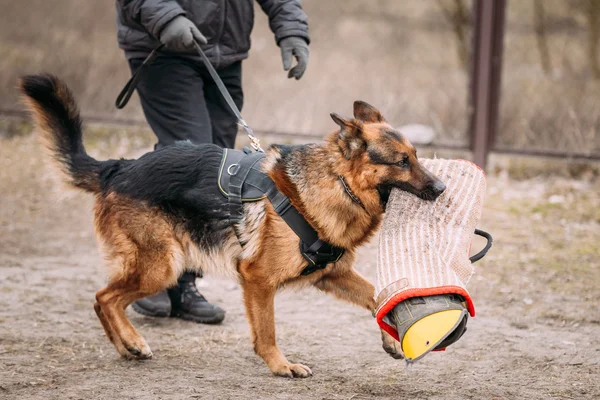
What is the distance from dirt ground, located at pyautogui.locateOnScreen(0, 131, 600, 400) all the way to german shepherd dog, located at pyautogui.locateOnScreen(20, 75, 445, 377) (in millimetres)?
219

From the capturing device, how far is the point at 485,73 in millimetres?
7414

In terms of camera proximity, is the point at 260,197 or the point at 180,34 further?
the point at 180,34

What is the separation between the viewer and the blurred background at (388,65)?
25.6 ft

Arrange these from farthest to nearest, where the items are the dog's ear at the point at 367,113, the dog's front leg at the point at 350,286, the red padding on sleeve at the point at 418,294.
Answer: the dog's front leg at the point at 350,286, the dog's ear at the point at 367,113, the red padding on sleeve at the point at 418,294

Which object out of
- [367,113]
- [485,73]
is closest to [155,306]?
[367,113]

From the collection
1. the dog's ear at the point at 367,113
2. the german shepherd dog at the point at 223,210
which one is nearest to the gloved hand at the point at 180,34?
the german shepherd dog at the point at 223,210

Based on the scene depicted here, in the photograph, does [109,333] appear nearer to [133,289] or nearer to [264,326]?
[133,289]

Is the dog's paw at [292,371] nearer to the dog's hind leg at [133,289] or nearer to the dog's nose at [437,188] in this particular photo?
the dog's hind leg at [133,289]

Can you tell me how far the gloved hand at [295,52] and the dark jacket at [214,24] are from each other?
0.04 meters

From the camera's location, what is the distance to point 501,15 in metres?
7.34

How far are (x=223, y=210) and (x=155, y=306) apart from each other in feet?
3.69

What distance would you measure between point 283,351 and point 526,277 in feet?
6.91

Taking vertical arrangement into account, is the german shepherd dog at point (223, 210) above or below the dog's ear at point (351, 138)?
below

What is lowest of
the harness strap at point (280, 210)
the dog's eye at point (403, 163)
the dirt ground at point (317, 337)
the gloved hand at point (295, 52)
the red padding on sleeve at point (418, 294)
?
the dirt ground at point (317, 337)
